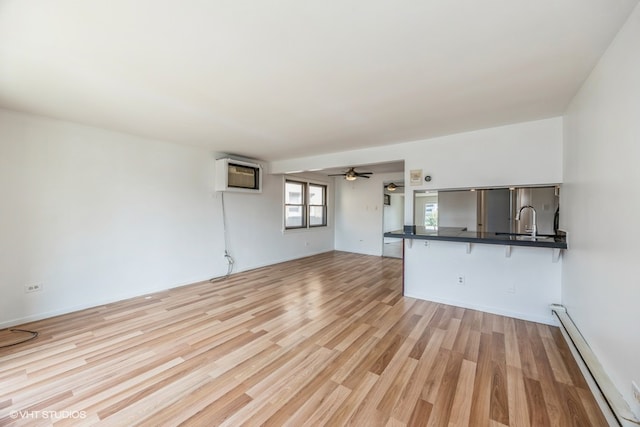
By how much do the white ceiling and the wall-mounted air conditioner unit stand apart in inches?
64.5

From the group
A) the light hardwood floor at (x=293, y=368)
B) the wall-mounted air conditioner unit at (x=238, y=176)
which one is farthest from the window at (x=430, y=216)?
the wall-mounted air conditioner unit at (x=238, y=176)

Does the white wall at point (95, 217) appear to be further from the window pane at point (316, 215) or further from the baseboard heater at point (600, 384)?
the baseboard heater at point (600, 384)

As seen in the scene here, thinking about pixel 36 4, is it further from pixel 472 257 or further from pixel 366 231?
pixel 366 231

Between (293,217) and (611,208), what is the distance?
5.78 m

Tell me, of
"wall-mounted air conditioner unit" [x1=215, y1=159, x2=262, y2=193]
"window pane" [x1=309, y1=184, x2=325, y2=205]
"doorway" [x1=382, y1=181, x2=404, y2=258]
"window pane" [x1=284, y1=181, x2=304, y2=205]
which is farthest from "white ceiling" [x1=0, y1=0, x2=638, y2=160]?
"doorway" [x1=382, y1=181, x2=404, y2=258]

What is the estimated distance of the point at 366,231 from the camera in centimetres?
730

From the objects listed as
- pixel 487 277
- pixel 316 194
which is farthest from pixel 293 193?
pixel 487 277

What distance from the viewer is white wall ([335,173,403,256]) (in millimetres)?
7051

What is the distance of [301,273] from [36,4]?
15.4 ft

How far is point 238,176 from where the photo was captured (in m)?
4.94

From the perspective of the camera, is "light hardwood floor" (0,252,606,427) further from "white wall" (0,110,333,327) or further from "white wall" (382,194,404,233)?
"white wall" (382,194,404,233)

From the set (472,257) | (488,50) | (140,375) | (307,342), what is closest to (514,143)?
(472,257)

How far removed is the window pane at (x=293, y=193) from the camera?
6523 mm

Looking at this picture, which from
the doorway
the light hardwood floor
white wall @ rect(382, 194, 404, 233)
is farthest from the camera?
white wall @ rect(382, 194, 404, 233)
